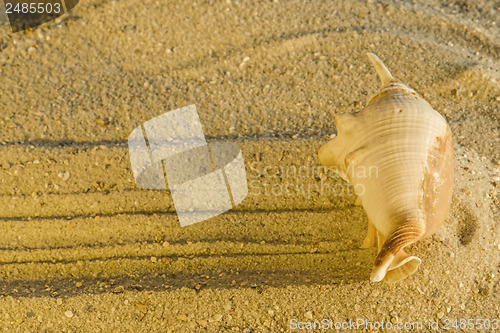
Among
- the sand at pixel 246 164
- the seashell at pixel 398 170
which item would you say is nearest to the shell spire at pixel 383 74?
the seashell at pixel 398 170

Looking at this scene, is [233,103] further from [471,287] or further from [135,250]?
[471,287]

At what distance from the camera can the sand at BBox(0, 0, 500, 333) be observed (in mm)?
2227

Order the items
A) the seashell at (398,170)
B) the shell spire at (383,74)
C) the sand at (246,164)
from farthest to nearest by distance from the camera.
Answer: the shell spire at (383,74), the sand at (246,164), the seashell at (398,170)

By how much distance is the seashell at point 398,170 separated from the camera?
1.95 meters

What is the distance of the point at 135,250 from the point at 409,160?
137 cm

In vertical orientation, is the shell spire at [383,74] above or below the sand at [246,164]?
above

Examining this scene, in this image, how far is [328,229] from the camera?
246 centimetres

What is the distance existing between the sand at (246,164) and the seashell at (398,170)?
0.34m

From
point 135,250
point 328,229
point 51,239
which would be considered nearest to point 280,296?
point 328,229

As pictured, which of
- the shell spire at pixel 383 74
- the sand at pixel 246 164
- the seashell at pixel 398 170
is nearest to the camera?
the seashell at pixel 398 170

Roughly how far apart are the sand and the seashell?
1.12 ft

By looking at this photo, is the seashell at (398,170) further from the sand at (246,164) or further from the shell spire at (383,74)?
the sand at (246,164)

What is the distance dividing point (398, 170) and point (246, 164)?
91 cm

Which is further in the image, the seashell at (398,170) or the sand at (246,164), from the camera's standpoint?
the sand at (246,164)
